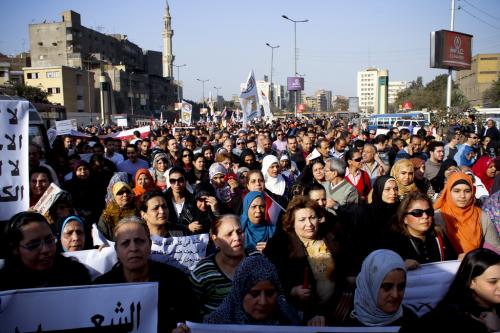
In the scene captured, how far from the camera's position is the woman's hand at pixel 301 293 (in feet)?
10.1

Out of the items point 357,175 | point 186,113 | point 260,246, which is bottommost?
point 260,246

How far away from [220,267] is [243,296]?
58cm

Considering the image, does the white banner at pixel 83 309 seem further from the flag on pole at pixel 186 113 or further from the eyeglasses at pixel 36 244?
the flag on pole at pixel 186 113

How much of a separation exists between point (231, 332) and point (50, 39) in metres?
81.7

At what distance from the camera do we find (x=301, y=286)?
3.16 meters

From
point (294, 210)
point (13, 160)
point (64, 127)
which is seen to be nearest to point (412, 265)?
point (294, 210)

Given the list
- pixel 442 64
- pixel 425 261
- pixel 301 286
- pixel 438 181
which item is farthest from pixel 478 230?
pixel 442 64

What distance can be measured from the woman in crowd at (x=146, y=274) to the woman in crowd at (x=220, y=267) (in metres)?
0.08

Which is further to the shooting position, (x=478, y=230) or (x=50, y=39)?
(x=50, y=39)

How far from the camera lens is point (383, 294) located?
2.61 meters

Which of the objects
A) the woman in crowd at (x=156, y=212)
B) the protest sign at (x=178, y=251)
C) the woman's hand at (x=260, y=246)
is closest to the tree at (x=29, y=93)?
the woman in crowd at (x=156, y=212)

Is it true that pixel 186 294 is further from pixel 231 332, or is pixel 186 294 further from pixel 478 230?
pixel 478 230

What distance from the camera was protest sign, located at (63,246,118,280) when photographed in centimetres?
341

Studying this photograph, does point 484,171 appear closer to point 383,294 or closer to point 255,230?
point 255,230
